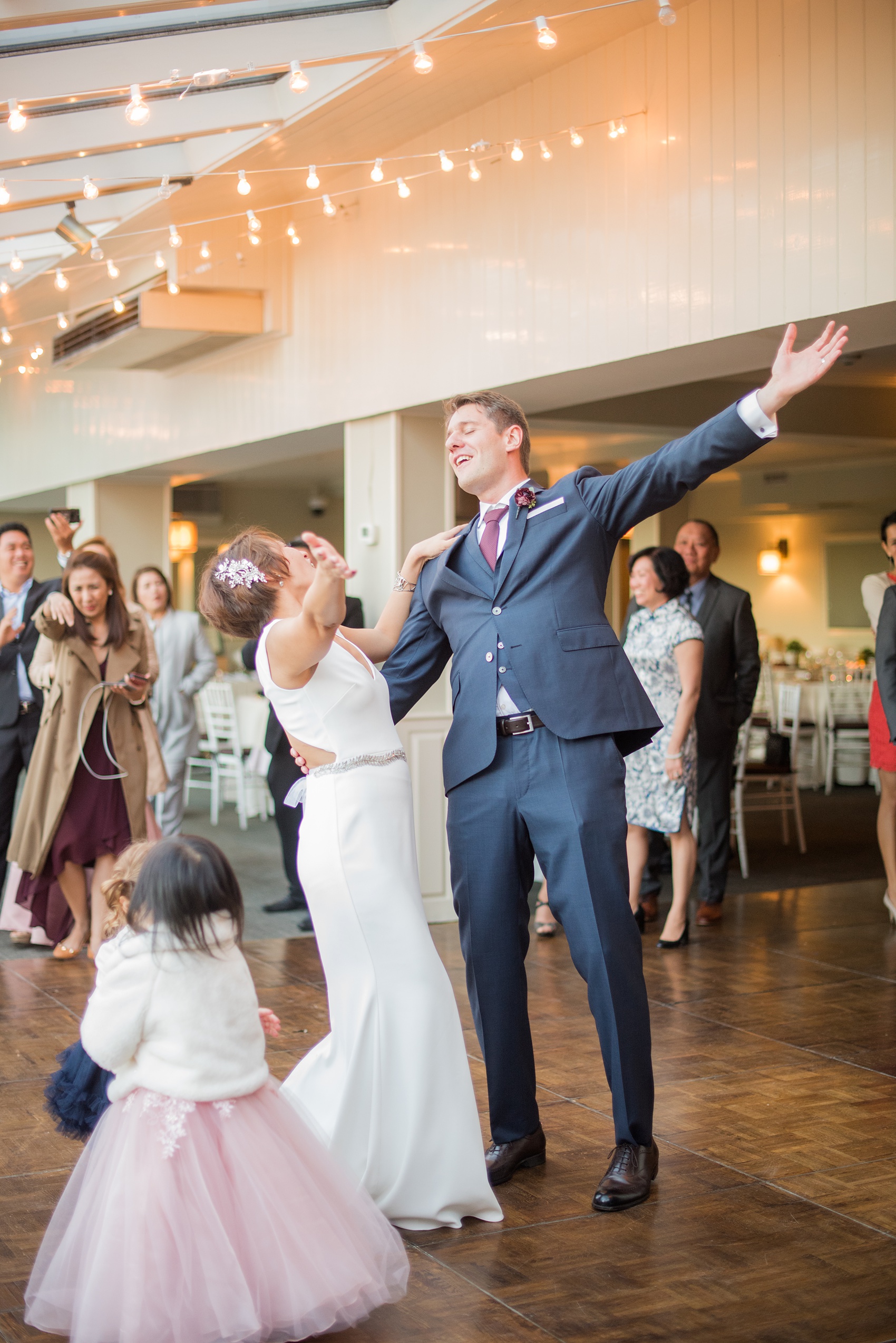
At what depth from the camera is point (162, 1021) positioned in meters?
2.24

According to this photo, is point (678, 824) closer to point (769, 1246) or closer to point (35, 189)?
point (769, 1246)

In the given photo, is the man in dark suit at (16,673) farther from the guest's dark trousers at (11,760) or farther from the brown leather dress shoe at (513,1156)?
the brown leather dress shoe at (513,1156)

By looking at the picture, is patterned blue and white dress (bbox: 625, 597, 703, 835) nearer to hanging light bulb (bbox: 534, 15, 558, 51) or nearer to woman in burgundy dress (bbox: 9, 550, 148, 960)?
woman in burgundy dress (bbox: 9, 550, 148, 960)

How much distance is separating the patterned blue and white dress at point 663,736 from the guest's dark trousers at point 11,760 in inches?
100

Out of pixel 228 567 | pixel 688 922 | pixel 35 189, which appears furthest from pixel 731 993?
pixel 35 189

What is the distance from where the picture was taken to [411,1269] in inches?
102

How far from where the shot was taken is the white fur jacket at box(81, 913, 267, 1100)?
223cm

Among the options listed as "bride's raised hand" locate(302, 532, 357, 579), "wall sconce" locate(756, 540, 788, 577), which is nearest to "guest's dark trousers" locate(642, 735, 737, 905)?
"bride's raised hand" locate(302, 532, 357, 579)

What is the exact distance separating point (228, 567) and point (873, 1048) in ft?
8.59

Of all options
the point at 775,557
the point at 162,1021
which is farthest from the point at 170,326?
the point at 775,557

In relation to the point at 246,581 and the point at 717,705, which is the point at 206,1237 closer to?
the point at 246,581

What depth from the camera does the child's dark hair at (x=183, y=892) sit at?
2225mm

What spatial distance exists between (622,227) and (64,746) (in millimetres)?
2964

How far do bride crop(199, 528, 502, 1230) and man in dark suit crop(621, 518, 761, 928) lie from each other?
3.46m
